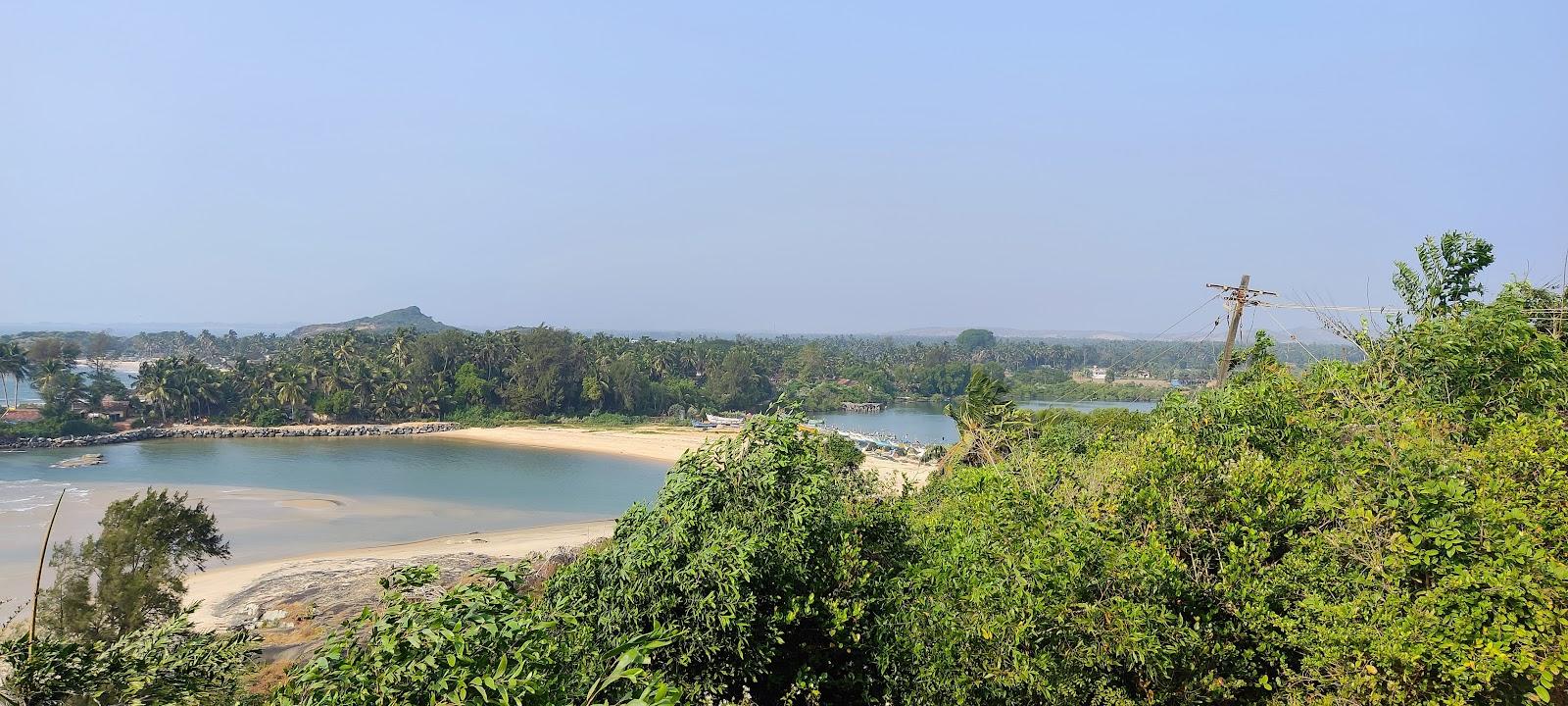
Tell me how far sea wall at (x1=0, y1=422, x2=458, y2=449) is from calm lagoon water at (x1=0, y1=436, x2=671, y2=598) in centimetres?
108

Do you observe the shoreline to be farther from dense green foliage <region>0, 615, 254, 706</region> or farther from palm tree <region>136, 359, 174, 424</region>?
palm tree <region>136, 359, 174, 424</region>

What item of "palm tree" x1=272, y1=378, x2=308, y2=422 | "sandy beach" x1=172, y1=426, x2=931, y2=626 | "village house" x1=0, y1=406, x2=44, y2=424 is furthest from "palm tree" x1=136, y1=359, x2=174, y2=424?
"sandy beach" x1=172, y1=426, x2=931, y2=626

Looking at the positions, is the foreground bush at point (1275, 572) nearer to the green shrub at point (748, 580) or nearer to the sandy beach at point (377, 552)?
the green shrub at point (748, 580)

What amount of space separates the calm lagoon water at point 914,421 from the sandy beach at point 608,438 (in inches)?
495

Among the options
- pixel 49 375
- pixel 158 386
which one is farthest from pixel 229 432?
pixel 49 375

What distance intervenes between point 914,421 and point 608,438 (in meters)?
28.9

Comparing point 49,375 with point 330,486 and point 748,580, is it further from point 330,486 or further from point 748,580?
point 748,580

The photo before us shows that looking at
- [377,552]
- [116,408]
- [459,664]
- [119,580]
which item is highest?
[459,664]

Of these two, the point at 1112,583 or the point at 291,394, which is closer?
the point at 1112,583

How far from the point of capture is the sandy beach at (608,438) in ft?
146

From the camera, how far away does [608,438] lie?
49031 millimetres

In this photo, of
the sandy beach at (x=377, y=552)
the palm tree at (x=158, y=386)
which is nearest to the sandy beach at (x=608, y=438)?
the sandy beach at (x=377, y=552)

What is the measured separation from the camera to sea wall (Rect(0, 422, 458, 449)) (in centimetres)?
4019

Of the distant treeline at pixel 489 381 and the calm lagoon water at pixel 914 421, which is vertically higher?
the distant treeline at pixel 489 381
